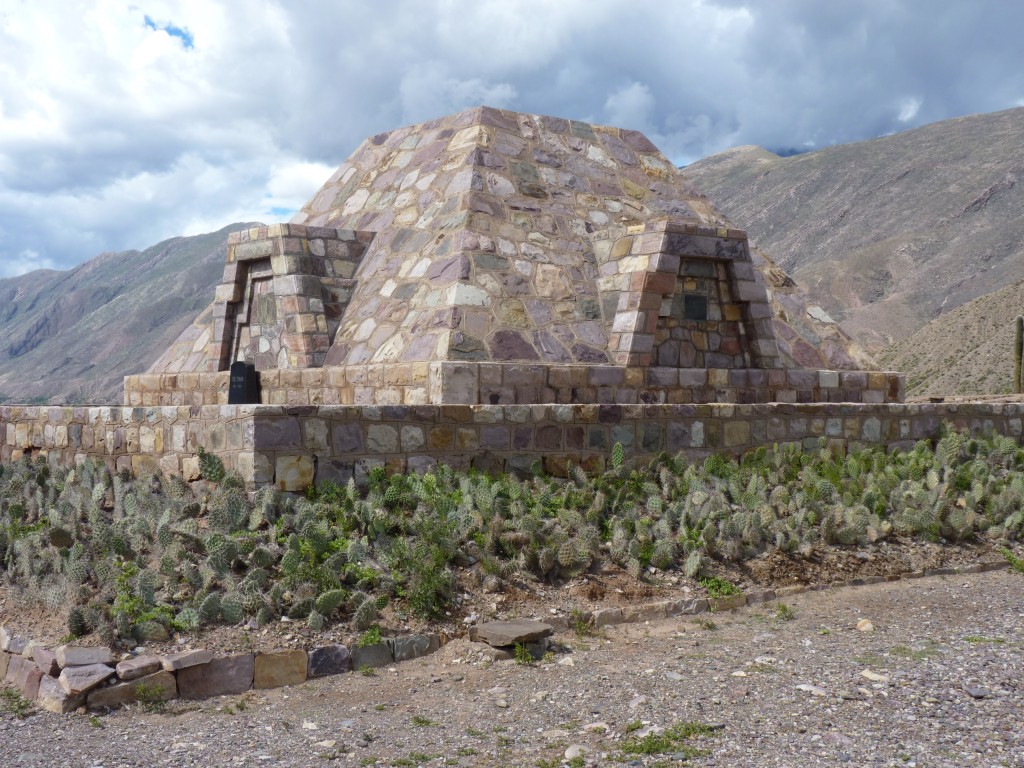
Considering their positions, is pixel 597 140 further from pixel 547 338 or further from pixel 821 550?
pixel 821 550

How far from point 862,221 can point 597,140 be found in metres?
62.5

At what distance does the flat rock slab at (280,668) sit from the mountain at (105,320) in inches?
2446

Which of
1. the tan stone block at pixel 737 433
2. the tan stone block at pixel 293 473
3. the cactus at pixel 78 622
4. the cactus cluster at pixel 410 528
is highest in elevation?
the tan stone block at pixel 737 433

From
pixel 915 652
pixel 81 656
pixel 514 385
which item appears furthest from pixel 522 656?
pixel 514 385

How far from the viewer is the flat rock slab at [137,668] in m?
4.25

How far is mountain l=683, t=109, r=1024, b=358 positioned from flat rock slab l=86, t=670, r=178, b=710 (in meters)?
39.7

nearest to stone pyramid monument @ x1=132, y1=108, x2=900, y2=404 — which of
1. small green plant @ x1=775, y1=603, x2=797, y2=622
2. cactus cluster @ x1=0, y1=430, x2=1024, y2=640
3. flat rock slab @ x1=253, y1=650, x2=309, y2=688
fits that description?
cactus cluster @ x1=0, y1=430, x2=1024, y2=640

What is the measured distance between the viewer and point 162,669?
433 cm

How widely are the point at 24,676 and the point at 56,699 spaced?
37 cm

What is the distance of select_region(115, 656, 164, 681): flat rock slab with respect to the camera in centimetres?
425

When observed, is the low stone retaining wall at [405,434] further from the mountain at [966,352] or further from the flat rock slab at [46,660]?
the mountain at [966,352]

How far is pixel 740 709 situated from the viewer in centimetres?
395

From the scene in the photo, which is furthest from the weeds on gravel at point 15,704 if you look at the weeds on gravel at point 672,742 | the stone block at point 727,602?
the stone block at point 727,602

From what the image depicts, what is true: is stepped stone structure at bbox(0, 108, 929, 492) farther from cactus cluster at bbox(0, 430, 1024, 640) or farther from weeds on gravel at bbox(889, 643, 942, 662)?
weeds on gravel at bbox(889, 643, 942, 662)
